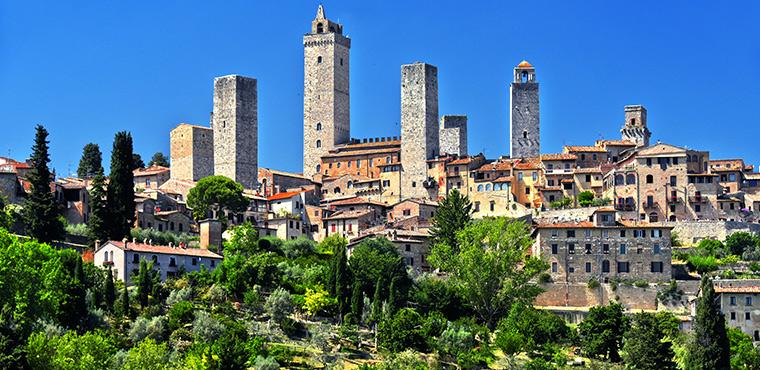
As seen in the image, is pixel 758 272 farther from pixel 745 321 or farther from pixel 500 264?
pixel 500 264

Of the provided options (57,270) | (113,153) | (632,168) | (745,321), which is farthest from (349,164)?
(57,270)

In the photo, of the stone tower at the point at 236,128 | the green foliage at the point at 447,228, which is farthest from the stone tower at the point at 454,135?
the green foliage at the point at 447,228

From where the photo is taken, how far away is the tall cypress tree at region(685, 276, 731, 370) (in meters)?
71.8

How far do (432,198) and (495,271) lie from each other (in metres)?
28.5

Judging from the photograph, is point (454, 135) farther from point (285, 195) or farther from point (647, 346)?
point (647, 346)

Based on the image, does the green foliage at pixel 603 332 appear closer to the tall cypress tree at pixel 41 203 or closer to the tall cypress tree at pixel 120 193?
the tall cypress tree at pixel 120 193

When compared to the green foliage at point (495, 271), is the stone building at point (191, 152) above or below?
above

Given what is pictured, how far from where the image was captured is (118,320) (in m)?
71.1

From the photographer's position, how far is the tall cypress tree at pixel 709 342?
71812mm

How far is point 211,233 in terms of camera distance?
9119 centimetres

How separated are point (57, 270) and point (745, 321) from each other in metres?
36.1

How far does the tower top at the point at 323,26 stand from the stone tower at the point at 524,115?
607 inches

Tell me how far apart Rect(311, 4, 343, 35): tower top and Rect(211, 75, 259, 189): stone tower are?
819 centimetres

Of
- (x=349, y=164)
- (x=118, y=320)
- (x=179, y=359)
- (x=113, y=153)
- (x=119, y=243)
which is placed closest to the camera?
(x=179, y=359)
